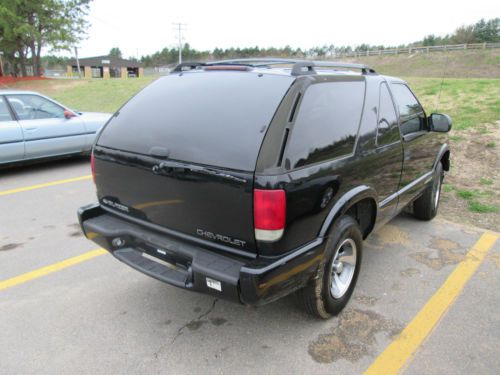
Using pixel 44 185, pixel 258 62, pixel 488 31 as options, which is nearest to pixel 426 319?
pixel 258 62

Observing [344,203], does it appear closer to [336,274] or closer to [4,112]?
[336,274]

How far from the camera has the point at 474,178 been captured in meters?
6.22

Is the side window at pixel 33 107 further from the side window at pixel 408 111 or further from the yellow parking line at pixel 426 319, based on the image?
the yellow parking line at pixel 426 319

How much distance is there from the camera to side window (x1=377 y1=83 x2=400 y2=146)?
329 cm

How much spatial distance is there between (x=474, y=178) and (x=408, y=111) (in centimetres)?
304

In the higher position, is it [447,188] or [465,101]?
[465,101]

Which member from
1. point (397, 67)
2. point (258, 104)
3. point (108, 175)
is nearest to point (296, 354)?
point (258, 104)

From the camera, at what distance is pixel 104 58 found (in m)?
79.1

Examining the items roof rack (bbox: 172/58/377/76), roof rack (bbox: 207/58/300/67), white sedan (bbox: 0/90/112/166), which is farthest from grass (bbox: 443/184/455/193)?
white sedan (bbox: 0/90/112/166)

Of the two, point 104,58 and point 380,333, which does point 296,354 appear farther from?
point 104,58

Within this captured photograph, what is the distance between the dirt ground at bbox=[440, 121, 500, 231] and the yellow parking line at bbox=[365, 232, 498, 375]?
3.36 feet

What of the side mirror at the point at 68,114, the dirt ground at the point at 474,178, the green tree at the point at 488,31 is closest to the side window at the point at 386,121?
the dirt ground at the point at 474,178

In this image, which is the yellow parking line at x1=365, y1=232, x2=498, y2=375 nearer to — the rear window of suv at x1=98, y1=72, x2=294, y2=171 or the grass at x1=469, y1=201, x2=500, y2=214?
the grass at x1=469, y1=201, x2=500, y2=214

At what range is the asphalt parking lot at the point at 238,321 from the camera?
2535mm
